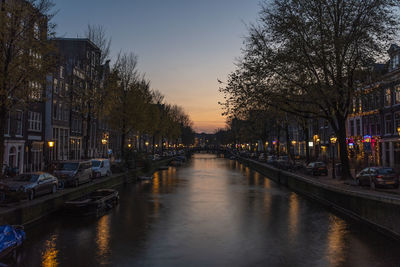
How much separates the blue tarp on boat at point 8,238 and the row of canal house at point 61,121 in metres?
13.1

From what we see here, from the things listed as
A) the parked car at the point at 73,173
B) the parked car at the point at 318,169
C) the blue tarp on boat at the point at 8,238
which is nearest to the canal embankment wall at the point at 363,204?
the parked car at the point at 318,169

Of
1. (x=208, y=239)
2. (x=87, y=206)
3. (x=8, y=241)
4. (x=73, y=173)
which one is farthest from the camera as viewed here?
(x=73, y=173)

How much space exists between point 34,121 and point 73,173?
1887 centimetres

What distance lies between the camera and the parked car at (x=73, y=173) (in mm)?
26719

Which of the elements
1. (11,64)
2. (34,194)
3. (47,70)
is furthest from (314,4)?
(34,194)

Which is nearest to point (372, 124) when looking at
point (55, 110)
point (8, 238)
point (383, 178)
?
point (383, 178)

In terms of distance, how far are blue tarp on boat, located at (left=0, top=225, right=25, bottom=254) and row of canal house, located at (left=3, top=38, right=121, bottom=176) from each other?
1305 centimetres

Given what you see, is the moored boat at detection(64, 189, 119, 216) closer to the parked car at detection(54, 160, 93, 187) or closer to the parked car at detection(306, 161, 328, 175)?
the parked car at detection(54, 160, 93, 187)

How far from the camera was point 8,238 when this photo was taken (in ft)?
38.5

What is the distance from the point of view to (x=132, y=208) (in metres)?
22.8

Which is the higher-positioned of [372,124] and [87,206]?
[372,124]

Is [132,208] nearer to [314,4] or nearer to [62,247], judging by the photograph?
[62,247]

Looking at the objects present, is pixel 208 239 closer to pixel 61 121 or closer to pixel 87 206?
pixel 87 206

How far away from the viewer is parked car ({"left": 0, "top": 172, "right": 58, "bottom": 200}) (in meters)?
18.9
